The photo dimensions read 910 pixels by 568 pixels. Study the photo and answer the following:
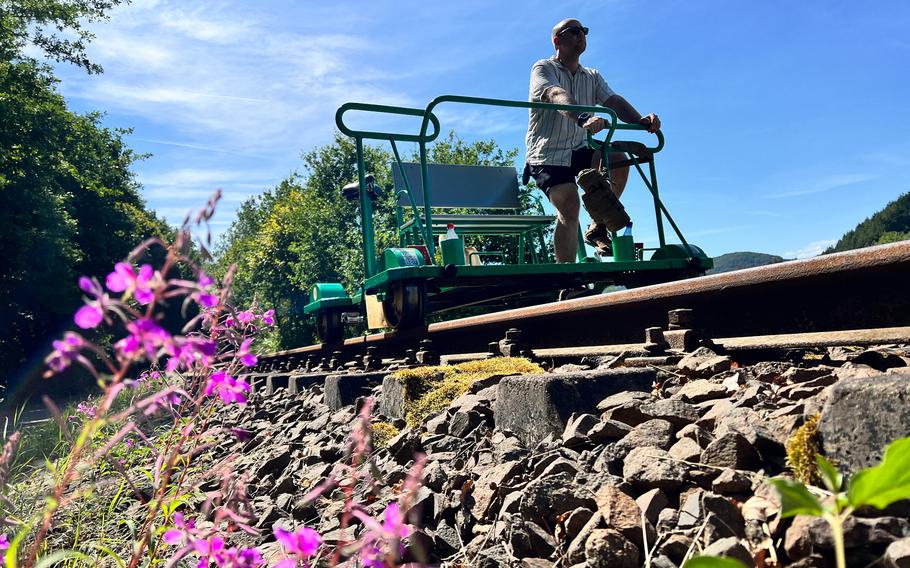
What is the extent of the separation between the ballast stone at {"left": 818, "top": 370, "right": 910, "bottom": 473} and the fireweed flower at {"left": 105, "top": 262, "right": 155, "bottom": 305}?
1441 millimetres

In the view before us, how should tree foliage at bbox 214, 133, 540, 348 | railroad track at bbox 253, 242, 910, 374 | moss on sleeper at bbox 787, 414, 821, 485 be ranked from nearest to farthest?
1. moss on sleeper at bbox 787, 414, 821, 485
2. railroad track at bbox 253, 242, 910, 374
3. tree foliage at bbox 214, 133, 540, 348

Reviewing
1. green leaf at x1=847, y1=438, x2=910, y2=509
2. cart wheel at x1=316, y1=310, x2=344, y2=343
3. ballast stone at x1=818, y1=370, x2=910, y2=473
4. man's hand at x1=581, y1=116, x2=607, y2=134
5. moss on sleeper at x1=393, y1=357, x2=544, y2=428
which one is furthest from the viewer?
cart wheel at x1=316, y1=310, x2=344, y2=343

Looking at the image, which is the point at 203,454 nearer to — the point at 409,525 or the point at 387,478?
the point at 387,478

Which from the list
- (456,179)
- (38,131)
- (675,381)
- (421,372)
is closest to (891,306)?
(675,381)

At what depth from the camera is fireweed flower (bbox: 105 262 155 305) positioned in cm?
82

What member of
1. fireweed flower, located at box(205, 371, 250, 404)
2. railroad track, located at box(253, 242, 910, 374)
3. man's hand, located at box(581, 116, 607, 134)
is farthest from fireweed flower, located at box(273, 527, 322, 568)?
man's hand, located at box(581, 116, 607, 134)

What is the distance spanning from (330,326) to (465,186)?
9.10ft

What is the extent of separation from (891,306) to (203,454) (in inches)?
153

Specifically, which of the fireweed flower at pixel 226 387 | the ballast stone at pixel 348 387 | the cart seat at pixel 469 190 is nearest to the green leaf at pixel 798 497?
the fireweed flower at pixel 226 387

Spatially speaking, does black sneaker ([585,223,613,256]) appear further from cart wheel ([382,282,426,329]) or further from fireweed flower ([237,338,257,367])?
fireweed flower ([237,338,257,367])

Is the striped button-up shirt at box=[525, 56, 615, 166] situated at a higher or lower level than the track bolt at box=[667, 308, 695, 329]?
Answer: higher

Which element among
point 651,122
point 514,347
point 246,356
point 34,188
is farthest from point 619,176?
point 34,188

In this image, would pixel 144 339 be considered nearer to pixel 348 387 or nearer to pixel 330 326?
pixel 348 387

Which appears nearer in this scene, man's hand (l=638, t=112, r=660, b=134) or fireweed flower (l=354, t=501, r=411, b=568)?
fireweed flower (l=354, t=501, r=411, b=568)
